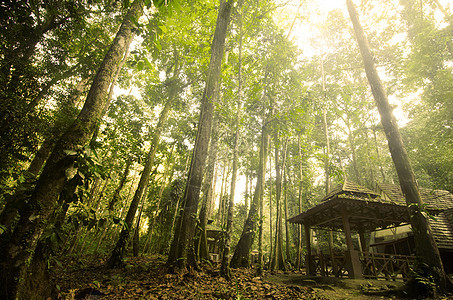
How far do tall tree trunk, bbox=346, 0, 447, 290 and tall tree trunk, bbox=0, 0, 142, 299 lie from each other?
336 inches

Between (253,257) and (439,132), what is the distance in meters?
20.0

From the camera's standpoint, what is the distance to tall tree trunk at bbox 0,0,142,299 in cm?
235

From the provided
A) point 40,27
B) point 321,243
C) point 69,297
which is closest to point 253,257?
point 321,243

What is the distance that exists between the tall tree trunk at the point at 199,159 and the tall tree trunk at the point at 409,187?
606 cm

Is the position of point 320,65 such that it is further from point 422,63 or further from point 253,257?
point 253,257

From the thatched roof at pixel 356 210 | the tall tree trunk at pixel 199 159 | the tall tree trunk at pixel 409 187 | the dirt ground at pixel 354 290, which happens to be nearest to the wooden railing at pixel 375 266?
the dirt ground at pixel 354 290

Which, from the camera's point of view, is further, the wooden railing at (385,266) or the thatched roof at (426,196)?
the thatched roof at (426,196)

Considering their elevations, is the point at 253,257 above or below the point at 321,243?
below

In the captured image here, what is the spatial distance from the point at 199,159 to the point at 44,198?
13.3 ft

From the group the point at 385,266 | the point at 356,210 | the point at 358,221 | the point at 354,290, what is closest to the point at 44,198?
the point at 354,290

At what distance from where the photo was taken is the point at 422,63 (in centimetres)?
1659

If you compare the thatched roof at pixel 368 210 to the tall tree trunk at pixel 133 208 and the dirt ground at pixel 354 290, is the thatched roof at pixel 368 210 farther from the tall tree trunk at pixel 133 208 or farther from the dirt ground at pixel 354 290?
the tall tree trunk at pixel 133 208

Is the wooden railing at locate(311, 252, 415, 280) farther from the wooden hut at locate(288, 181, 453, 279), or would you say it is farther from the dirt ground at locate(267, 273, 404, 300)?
the dirt ground at locate(267, 273, 404, 300)

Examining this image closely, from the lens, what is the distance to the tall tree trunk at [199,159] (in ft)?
18.5
